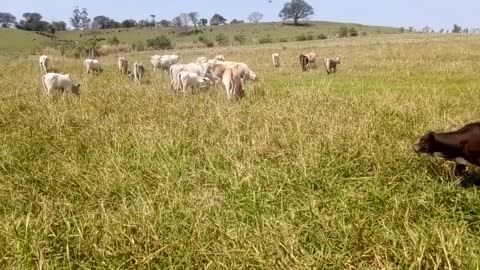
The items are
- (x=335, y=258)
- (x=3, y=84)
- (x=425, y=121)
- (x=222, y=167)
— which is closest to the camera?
(x=335, y=258)

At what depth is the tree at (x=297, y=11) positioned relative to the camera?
10290cm

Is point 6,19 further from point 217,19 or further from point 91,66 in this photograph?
point 91,66

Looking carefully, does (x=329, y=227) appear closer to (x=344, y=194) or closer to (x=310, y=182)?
(x=344, y=194)

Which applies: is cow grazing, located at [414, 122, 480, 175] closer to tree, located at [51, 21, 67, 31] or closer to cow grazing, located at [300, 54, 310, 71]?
cow grazing, located at [300, 54, 310, 71]

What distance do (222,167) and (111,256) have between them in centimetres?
192

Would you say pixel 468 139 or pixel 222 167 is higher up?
pixel 468 139

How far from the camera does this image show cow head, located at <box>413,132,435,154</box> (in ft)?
14.0

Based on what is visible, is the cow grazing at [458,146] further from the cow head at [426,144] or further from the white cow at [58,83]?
the white cow at [58,83]

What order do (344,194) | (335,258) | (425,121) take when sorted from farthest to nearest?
1. (425,121)
2. (344,194)
3. (335,258)

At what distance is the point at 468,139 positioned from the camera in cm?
405

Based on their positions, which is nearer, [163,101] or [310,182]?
[310,182]

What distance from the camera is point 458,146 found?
4109 millimetres

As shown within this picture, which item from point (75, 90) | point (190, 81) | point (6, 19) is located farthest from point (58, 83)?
point (6, 19)

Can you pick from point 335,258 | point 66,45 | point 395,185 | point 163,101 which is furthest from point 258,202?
point 66,45
